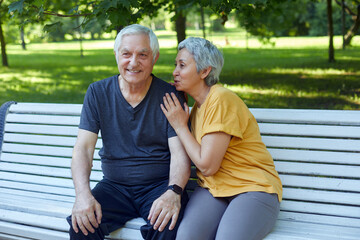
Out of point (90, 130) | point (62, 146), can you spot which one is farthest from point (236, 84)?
point (90, 130)

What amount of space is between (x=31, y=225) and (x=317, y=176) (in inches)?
79.1

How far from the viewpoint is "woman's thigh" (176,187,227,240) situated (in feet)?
8.21

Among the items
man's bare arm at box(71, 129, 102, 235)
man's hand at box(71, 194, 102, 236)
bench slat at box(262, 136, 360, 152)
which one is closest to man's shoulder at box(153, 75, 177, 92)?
man's bare arm at box(71, 129, 102, 235)

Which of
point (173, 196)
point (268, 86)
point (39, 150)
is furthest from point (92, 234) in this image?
point (268, 86)

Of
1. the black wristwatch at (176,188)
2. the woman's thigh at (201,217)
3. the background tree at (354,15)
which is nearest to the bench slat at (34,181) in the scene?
the black wristwatch at (176,188)

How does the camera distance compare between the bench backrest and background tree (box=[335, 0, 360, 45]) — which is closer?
the bench backrest

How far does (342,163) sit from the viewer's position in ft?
9.83

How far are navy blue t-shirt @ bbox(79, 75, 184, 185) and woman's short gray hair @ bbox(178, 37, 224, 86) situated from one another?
0.28 metres

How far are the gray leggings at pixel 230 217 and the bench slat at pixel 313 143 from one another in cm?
55

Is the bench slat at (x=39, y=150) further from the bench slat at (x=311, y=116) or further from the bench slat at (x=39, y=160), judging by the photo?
the bench slat at (x=311, y=116)

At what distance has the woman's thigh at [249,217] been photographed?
7.96 feet

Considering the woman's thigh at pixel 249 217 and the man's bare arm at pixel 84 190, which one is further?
the man's bare arm at pixel 84 190

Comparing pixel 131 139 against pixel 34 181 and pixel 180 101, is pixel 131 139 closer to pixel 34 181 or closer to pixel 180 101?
pixel 180 101

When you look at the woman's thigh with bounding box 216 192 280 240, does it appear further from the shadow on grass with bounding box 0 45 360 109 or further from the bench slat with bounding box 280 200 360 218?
the shadow on grass with bounding box 0 45 360 109
